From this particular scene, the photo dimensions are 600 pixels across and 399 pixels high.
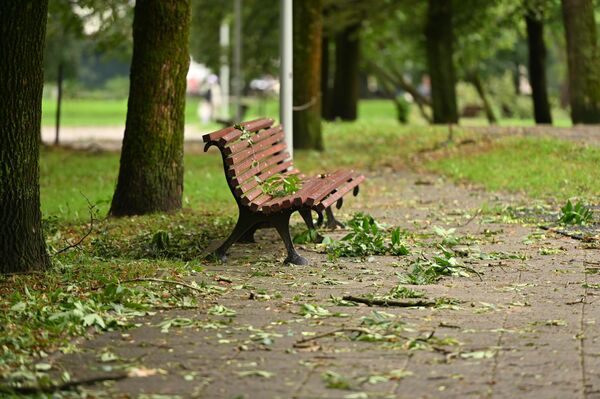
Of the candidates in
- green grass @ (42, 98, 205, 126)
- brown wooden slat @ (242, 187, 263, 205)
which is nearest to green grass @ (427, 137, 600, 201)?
brown wooden slat @ (242, 187, 263, 205)

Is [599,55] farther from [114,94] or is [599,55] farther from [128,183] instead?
[114,94]

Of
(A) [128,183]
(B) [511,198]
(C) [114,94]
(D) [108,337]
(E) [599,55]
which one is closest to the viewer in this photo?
(D) [108,337]

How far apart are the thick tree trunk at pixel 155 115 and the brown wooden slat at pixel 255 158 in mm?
1555

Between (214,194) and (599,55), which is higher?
(599,55)

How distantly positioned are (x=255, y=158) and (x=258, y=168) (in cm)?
14

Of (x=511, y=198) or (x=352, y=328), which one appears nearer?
(x=352, y=328)

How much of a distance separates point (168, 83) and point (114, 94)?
157 ft

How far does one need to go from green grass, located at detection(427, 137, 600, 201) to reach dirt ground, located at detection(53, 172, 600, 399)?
4901 millimetres

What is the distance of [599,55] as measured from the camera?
24094 millimetres

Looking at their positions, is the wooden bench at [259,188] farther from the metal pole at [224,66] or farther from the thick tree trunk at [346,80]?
the metal pole at [224,66]

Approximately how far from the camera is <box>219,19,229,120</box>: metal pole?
137 feet

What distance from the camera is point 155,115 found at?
13.4 m

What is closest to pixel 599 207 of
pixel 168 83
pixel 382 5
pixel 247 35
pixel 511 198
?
pixel 511 198

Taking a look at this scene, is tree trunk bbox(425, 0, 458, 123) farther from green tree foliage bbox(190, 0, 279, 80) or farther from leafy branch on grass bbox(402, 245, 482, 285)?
leafy branch on grass bbox(402, 245, 482, 285)
